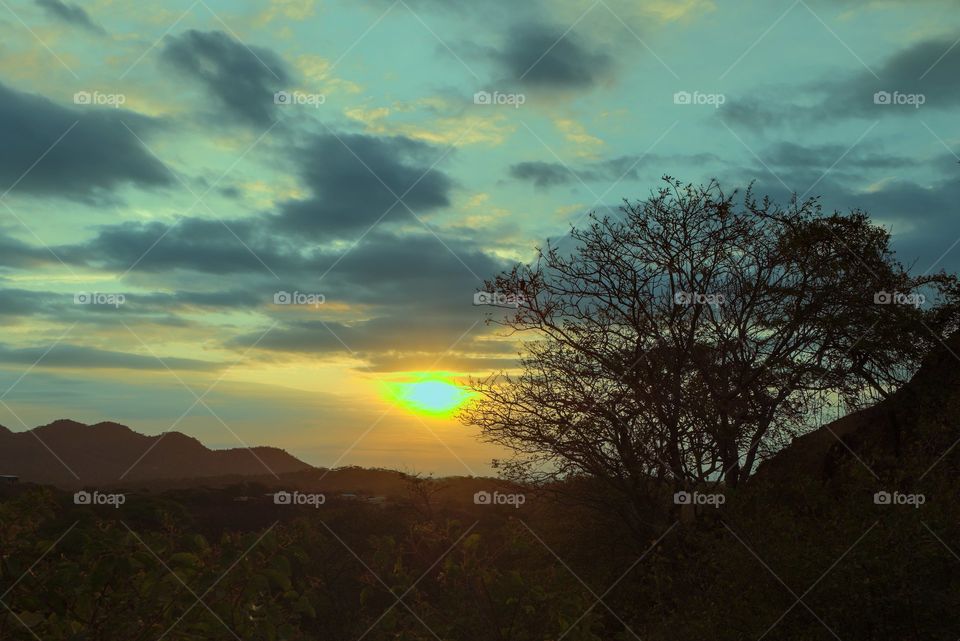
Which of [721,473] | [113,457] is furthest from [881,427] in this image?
[113,457]

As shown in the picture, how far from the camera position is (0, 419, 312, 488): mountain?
390 feet

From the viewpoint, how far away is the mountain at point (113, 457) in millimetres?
119000

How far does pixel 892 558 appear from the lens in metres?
9.95

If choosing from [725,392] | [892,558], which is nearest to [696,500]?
[725,392]

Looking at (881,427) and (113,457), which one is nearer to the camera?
(881,427)

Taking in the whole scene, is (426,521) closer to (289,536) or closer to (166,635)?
(289,536)

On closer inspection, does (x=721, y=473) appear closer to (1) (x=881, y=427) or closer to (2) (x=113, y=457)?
(1) (x=881, y=427)

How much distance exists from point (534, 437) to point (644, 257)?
189 inches

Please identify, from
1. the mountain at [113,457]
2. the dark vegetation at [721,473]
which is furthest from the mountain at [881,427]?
the mountain at [113,457]

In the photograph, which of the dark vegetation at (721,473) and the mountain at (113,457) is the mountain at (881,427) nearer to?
the dark vegetation at (721,473)

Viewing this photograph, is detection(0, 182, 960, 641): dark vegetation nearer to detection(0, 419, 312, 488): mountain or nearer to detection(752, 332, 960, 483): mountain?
detection(752, 332, 960, 483): mountain

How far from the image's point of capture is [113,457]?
12631cm

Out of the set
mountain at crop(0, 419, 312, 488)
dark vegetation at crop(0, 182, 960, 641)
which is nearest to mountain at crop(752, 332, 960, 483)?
dark vegetation at crop(0, 182, 960, 641)

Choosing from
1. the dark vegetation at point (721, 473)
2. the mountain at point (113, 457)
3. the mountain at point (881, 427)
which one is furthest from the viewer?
the mountain at point (113, 457)
